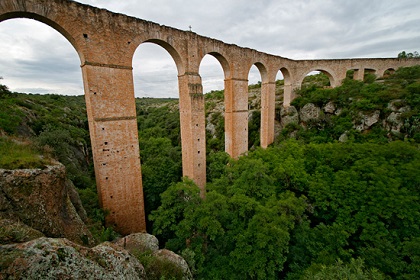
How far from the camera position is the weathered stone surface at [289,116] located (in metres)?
18.1

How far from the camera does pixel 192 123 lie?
10.5 metres

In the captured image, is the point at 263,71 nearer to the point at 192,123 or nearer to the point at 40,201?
the point at 192,123

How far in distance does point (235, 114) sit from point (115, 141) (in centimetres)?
762

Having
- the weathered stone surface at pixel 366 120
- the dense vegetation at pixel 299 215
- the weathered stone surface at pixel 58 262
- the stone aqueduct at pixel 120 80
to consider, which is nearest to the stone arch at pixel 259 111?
the stone aqueduct at pixel 120 80

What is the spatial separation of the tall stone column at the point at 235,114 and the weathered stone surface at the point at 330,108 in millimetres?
8111

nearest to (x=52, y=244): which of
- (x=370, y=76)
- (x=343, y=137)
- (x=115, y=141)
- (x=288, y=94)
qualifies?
(x=115, y=141)

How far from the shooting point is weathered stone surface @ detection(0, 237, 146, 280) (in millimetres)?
2199

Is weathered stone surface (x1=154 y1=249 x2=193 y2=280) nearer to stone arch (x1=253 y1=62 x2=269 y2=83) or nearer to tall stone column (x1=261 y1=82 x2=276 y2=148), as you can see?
tall stone column (x1=261 y1=82 x2=276 y2=148)

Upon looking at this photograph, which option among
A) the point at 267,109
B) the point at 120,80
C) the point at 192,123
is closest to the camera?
the point at 120,80

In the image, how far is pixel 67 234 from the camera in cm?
431

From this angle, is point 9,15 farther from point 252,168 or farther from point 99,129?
point 252,168

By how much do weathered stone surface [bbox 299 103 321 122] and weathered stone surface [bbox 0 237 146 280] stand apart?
59.0ft

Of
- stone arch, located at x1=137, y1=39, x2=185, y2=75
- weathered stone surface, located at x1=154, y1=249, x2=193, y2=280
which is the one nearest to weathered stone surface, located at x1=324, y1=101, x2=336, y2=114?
stone arch, located at x1=137, y1=39, x2=185, y2=75

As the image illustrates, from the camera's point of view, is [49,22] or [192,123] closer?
[49,22]
